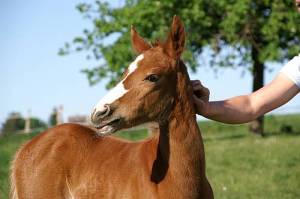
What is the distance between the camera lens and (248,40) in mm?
24500

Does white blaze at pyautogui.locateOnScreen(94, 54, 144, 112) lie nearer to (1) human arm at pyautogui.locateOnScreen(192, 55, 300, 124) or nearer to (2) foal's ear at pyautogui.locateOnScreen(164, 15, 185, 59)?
(2) foal's ear at pyautogui.locateOnScreen(164, 15, 185, 59)

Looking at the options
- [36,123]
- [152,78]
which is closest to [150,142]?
[152,78]

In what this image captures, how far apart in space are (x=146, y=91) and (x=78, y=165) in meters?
1.58

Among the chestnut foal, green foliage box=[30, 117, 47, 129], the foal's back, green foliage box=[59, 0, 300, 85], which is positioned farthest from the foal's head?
green foliage box=[30, 117, 47, 129]

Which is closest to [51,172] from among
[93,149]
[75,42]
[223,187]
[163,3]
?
[93,149]

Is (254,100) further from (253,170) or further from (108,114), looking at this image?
(253,170)

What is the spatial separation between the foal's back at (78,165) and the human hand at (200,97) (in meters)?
0.55

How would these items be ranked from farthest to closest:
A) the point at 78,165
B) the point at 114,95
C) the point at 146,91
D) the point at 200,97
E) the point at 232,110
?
the point at 78,165 → the point at 200,97 → the point at 232,110 → the point at 146,91 → the point at 114,95

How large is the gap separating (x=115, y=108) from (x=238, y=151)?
1127 centimetres

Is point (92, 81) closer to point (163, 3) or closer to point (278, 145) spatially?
point (163, 3)

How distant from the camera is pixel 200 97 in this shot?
453cm

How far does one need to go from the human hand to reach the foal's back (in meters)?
0.55

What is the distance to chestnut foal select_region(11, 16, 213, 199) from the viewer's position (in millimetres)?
4250

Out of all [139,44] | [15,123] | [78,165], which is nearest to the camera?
[139,44]
